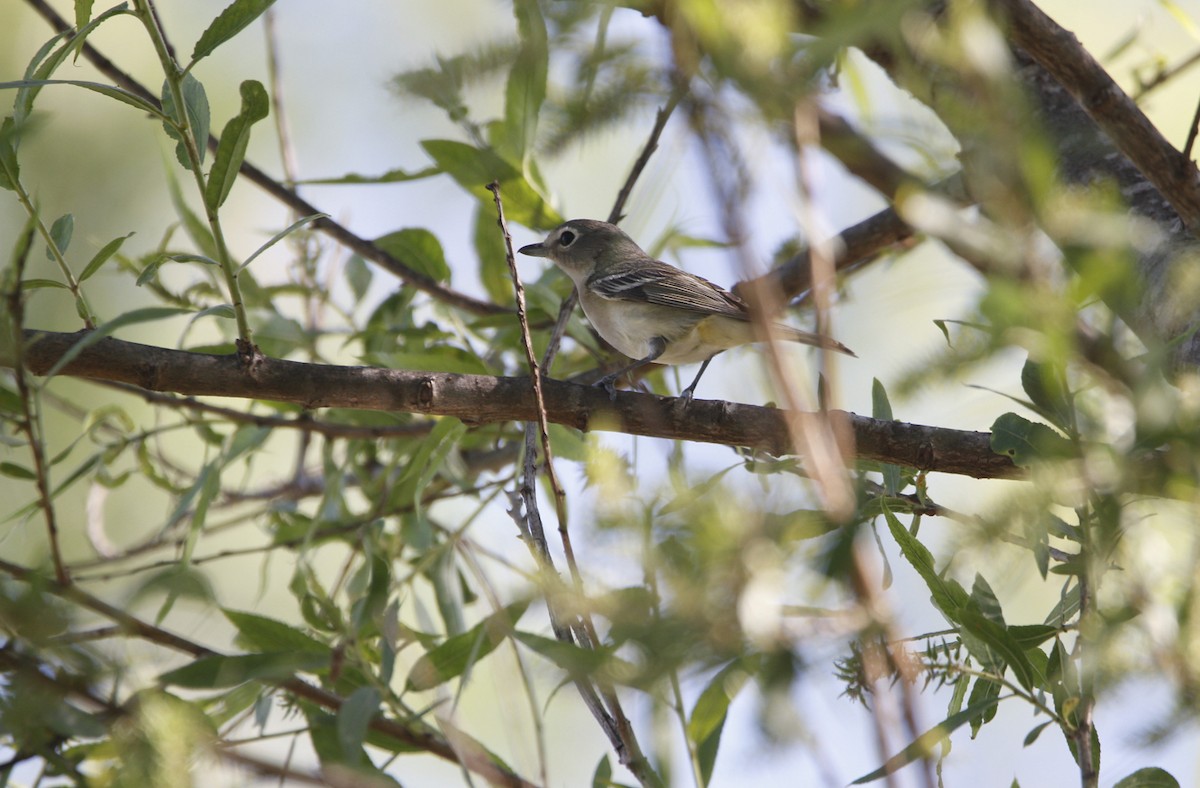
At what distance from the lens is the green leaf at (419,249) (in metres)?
3.49

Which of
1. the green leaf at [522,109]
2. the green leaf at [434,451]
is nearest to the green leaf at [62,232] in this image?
the green leaf at [434,451]

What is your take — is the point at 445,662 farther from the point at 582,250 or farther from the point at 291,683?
the point at 582,250

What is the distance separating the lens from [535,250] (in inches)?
189

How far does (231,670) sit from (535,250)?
11.5ft

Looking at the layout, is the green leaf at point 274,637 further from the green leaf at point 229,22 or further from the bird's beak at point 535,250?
the bird's beak at point 535,250

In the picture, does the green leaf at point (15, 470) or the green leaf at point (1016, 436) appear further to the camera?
the green leaf at point (15, 470)

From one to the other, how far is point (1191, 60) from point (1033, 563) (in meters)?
1.60

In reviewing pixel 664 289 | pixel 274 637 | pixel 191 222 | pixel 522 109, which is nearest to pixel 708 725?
pixel 274 637

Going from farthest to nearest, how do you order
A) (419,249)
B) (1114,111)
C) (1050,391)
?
1. (419,249)
2. (1114,111)
3. (1050,391)

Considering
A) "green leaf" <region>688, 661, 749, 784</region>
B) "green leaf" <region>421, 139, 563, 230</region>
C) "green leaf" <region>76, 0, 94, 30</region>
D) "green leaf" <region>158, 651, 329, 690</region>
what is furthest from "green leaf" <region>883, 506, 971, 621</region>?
"green leaf" <region>421, 139, 563, 230</region>

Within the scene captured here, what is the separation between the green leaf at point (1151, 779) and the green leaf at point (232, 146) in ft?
5.93

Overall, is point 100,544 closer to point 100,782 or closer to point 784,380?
point 100,782

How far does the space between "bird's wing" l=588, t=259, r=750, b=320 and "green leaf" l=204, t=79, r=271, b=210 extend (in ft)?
7.89

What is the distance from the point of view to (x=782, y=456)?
2.28 m
